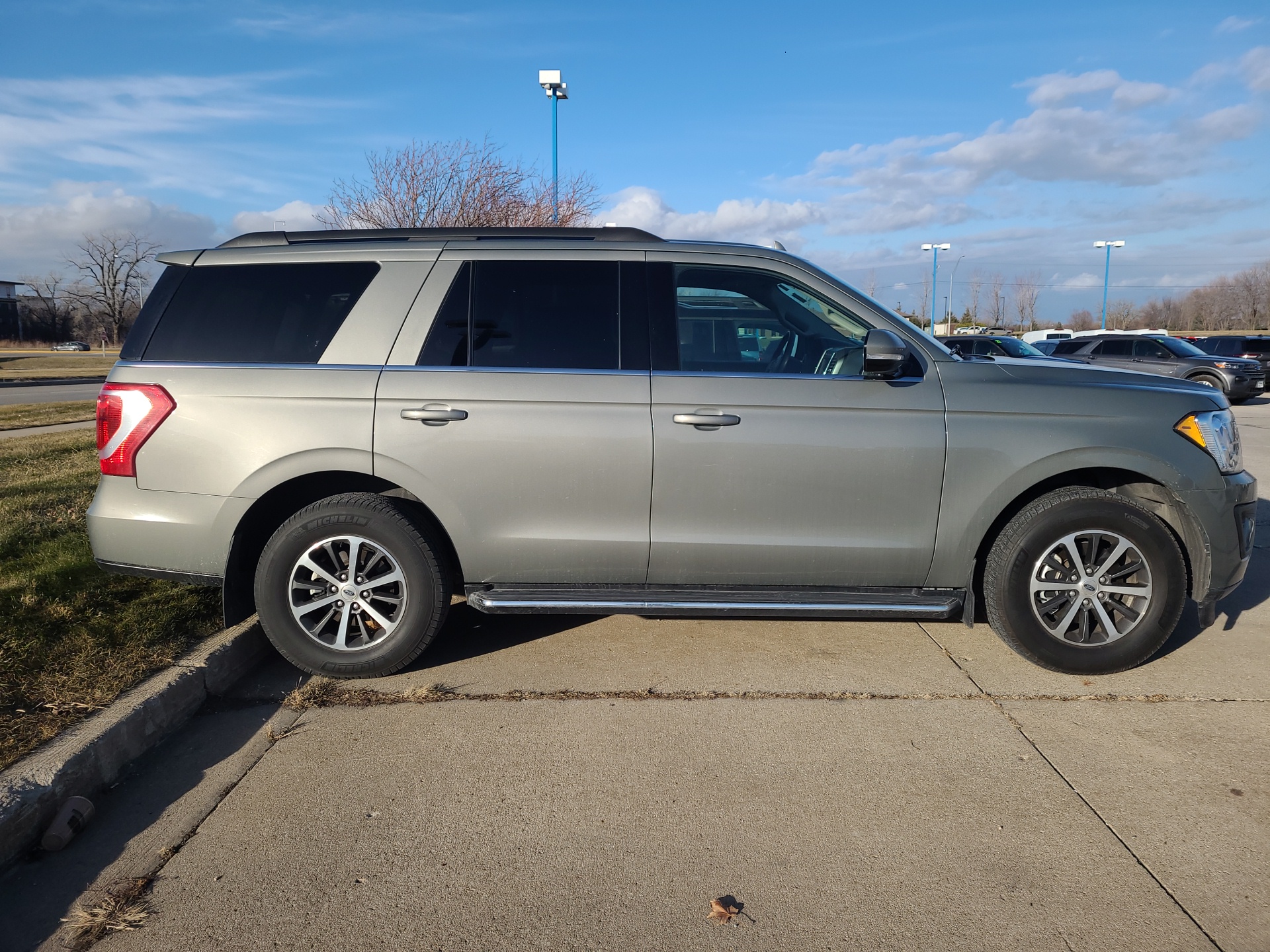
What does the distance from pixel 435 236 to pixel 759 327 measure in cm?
167

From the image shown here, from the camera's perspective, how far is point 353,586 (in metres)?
4.10

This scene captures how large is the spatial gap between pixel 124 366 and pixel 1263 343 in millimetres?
29494

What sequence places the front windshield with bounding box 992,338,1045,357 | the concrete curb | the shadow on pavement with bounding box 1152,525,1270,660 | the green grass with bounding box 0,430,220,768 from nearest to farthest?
the concrete curb → the green grass with bounding box 0,430,220,768 → the shadow on pavement with bounding box 1152,525,1270,660 → the front windshield with bounding box 992,338,1045,357

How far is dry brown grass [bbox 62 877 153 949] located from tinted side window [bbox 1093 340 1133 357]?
22.9 meters

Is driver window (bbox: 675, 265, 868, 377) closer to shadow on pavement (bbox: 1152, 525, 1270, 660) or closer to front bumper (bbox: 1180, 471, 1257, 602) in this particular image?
front bumper (bbox: 1180, 471, 1257, 602)

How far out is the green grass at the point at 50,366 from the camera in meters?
35.9

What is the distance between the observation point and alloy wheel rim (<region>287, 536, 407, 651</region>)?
4.08 m

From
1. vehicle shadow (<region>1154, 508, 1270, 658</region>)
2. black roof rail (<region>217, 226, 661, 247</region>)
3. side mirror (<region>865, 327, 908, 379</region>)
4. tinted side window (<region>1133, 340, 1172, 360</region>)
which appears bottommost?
vehicle shadow (<region>1154, 508, 1270, 658</region>)

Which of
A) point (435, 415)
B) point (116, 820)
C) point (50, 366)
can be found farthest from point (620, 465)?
point (50, 366)

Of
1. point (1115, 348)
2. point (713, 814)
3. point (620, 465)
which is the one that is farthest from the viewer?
point (1115, 348)

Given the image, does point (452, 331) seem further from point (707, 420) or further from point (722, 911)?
point (722, 911)

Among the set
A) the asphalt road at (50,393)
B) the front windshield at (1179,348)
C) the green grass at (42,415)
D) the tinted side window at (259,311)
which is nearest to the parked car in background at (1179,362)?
the front windshield at (1179,348)

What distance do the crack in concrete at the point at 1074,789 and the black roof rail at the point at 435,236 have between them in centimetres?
263

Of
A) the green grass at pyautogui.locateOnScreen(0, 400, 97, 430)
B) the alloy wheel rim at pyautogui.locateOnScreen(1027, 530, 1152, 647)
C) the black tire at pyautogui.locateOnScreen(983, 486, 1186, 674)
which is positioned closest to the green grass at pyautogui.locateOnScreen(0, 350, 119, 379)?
the green grass at pyautogui.locateOnScreen(0, 400, 97, 430)
